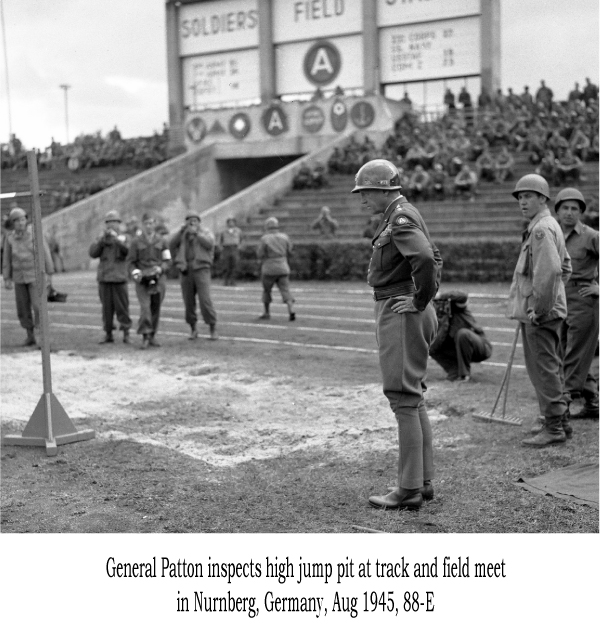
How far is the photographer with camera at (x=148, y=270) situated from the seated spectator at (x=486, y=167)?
16003 millimetres

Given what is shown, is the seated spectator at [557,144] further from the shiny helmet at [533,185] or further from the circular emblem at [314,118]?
the shiny helmet at [533,185]

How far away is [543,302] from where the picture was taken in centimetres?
673

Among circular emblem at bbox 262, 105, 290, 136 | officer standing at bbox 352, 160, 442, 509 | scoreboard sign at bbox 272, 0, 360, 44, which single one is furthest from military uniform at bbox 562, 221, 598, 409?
scoreboard sign at bbox 272, 0, 360, 44

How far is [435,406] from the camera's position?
8.48m

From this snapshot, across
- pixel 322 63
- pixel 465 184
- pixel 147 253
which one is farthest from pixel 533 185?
pixel 322 63

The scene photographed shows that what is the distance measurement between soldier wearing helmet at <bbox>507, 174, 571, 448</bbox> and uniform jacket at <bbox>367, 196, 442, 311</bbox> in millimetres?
1704

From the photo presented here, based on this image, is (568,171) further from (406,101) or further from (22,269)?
(22,269)

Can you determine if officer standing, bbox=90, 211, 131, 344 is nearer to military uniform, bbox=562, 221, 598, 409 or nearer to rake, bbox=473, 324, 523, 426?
rake, bbox=473, 324, 523, 426

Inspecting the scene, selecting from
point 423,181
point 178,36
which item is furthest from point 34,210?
point 178,36

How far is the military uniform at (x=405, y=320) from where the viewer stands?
5086 mm

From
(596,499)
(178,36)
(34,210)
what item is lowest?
(596,499)

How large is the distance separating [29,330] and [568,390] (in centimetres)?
800

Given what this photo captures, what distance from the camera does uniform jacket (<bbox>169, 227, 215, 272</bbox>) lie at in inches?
518
